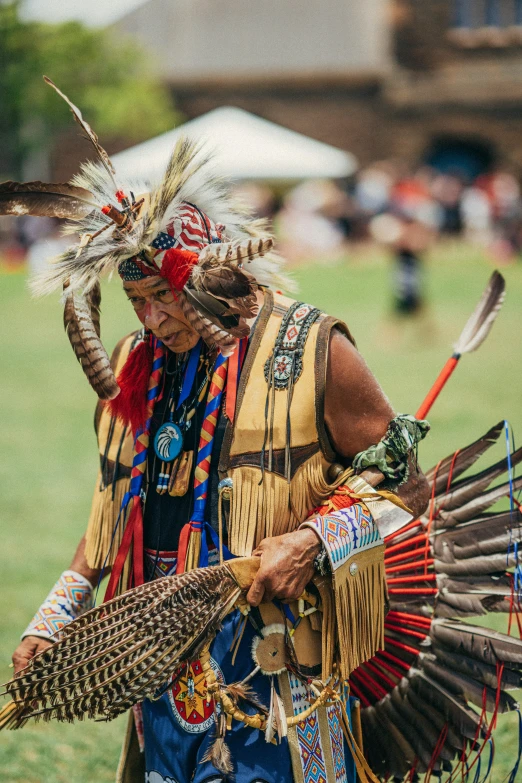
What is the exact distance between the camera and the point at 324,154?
2486 cm

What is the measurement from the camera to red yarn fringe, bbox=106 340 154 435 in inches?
111

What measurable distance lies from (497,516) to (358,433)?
63 cm

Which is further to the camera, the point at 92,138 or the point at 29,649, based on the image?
the point at 29,649

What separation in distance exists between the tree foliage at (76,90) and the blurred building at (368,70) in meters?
2.71

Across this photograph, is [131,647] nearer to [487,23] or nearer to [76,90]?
[76,90]

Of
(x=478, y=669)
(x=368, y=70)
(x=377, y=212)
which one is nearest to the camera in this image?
(x=478, y=669)

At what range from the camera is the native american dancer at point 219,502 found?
250cm

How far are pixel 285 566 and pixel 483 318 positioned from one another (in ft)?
3.99

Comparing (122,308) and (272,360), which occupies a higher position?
(122,308)

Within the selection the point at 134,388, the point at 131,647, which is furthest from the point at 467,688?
the point at 134,388

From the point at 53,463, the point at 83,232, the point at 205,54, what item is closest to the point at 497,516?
the point at 83,232

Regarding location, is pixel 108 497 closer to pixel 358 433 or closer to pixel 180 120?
pixel 358 433

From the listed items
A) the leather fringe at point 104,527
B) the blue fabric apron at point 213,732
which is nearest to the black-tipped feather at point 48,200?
the leather fringe at point 104,527

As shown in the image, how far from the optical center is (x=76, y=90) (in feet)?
92.9
